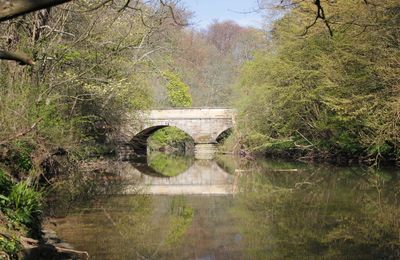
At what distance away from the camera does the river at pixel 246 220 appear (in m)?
7.64

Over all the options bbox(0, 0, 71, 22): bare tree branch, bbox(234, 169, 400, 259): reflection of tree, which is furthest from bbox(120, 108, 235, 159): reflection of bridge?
bbox(0, 0, 71, 22): bare tree branch

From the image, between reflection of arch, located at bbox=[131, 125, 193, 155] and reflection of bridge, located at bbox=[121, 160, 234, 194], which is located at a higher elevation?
reflection of arch, located at bbox=[131, 125, 193, 155]

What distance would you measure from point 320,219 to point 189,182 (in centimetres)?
805

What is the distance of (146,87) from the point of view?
23.6 metres

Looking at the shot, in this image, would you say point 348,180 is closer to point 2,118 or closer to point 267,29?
point 2,118

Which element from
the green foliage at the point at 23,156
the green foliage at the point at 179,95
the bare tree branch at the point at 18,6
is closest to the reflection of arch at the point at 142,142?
the green foliage at the point at 179,95

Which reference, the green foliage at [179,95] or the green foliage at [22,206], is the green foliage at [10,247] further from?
the green foliage at [179,95]

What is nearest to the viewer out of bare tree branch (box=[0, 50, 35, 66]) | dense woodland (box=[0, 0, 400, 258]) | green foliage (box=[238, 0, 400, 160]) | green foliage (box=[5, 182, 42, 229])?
bare tree branch (box=[0, 50, 35, 66])

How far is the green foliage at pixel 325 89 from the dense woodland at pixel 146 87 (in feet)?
0.16

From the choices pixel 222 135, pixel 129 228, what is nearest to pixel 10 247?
pixel 129 228

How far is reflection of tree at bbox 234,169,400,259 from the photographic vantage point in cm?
765

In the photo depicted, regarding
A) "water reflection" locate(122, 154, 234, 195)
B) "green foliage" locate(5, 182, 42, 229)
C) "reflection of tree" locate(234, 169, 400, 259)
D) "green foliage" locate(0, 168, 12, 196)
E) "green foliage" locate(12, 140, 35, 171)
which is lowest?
"water reflection" locate(122, 154, 234, 195)

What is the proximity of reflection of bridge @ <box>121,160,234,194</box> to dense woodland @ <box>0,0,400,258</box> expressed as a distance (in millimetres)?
2108

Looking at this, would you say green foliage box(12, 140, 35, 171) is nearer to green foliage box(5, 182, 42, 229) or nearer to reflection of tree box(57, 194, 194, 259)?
reflection of tree box(57, 194, 194, 259)
